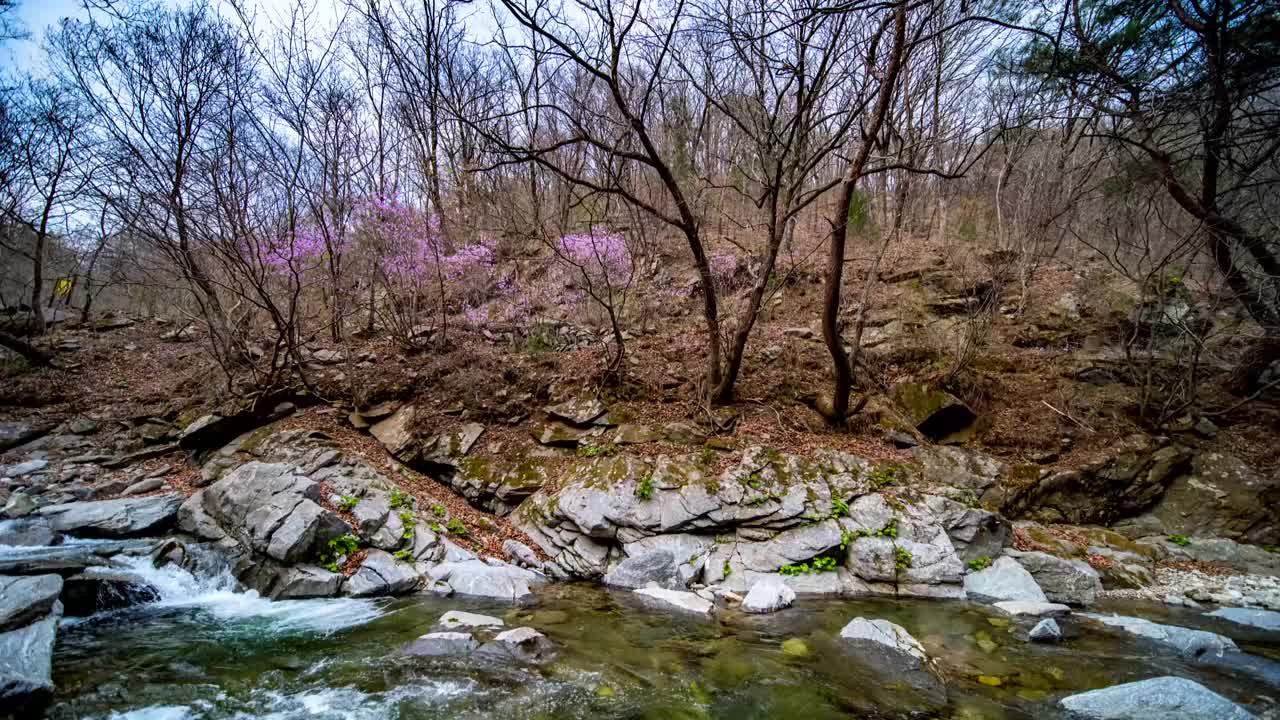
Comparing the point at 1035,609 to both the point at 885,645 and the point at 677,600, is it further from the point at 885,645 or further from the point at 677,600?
the point at 677,600

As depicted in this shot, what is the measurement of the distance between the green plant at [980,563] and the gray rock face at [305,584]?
→ 286 inches

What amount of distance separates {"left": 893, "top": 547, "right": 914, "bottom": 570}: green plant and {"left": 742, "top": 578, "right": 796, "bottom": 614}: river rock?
1.35m

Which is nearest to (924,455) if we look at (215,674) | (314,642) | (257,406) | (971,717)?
(971,717)

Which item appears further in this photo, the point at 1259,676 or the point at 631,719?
the point at 1259,676

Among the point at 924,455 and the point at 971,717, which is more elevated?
the point at 924,455

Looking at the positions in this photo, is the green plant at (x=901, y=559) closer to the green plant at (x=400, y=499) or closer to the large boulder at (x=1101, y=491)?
the large boulder at (x=1101, y=491)

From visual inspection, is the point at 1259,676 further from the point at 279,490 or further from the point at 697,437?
the point at 279,490

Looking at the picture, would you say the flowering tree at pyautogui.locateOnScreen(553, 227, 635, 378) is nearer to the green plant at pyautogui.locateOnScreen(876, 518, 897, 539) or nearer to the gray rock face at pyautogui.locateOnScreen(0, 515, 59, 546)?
the green plant at pyautogui.locateOnScreen(876, 518, 897, 539)

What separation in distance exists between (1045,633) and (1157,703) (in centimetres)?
134

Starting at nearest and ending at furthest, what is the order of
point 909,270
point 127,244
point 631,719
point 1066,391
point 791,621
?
point 631,719, point 791,621, point 1066,391, point 909,270, point 127,244

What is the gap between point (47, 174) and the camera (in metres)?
11.7

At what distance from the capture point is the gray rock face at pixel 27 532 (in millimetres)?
6125

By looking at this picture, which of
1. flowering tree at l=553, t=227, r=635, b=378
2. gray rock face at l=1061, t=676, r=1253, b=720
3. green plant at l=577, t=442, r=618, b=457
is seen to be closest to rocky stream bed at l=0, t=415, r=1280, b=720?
gray rock face at l=1061, t=676, r=1253, b=720

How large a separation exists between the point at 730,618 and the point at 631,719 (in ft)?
6.73
